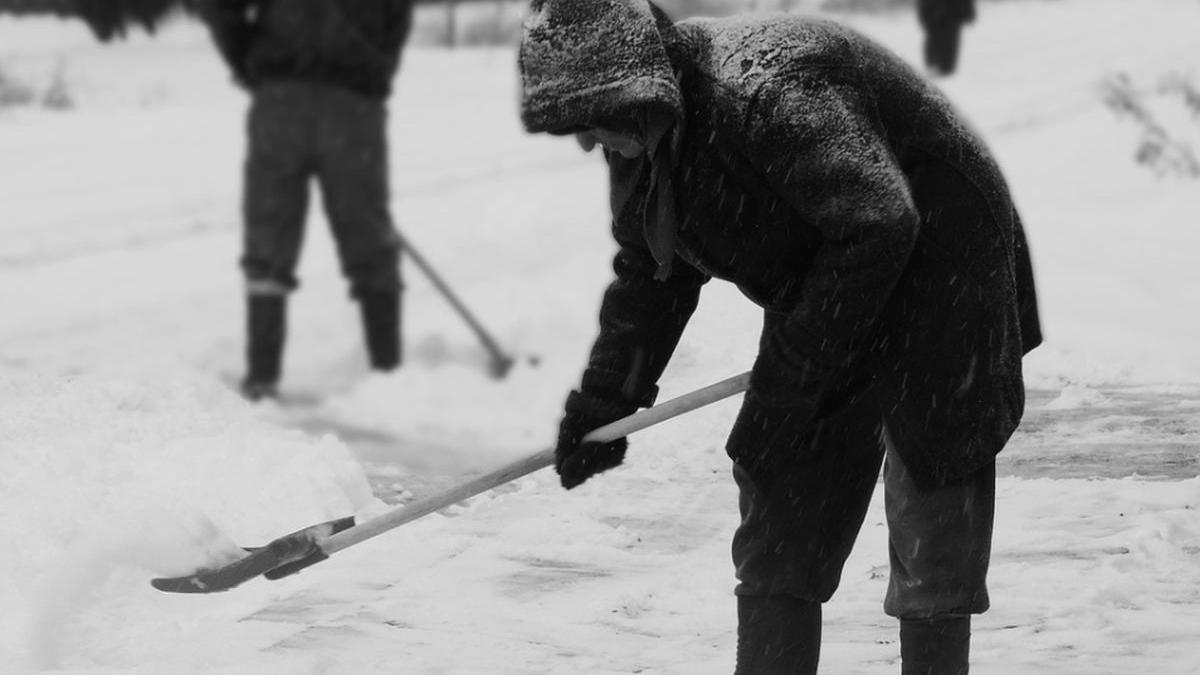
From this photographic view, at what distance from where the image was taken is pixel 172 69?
61.9ft

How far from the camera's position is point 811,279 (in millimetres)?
2721

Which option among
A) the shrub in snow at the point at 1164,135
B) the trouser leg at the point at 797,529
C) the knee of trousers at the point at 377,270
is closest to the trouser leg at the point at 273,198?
the knee of trousers at the point at 377,270

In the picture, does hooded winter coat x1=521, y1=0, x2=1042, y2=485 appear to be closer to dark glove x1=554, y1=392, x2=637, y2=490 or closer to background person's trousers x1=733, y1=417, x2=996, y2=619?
background person's trousers x1=733, y1=417, x2=996, y2=619

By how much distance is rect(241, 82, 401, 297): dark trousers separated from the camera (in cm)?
654

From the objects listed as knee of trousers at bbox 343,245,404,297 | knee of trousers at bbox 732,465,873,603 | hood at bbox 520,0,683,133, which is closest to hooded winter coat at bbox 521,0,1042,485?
hood at bbox 520,0,683,133

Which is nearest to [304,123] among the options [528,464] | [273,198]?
[273,198]

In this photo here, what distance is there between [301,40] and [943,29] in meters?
11.4

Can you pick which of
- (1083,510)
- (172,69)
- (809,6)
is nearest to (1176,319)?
(1083,510)

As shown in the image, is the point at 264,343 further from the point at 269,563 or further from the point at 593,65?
the point at 593,65

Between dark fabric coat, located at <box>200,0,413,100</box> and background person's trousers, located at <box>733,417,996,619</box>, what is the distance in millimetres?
3968

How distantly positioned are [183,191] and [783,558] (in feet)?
29.6

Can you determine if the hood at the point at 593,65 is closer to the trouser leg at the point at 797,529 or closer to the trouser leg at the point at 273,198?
the trouser leg at the point at 797,529

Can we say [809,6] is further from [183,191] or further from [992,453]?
[992,453]

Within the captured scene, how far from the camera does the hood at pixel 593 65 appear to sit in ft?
8.39
